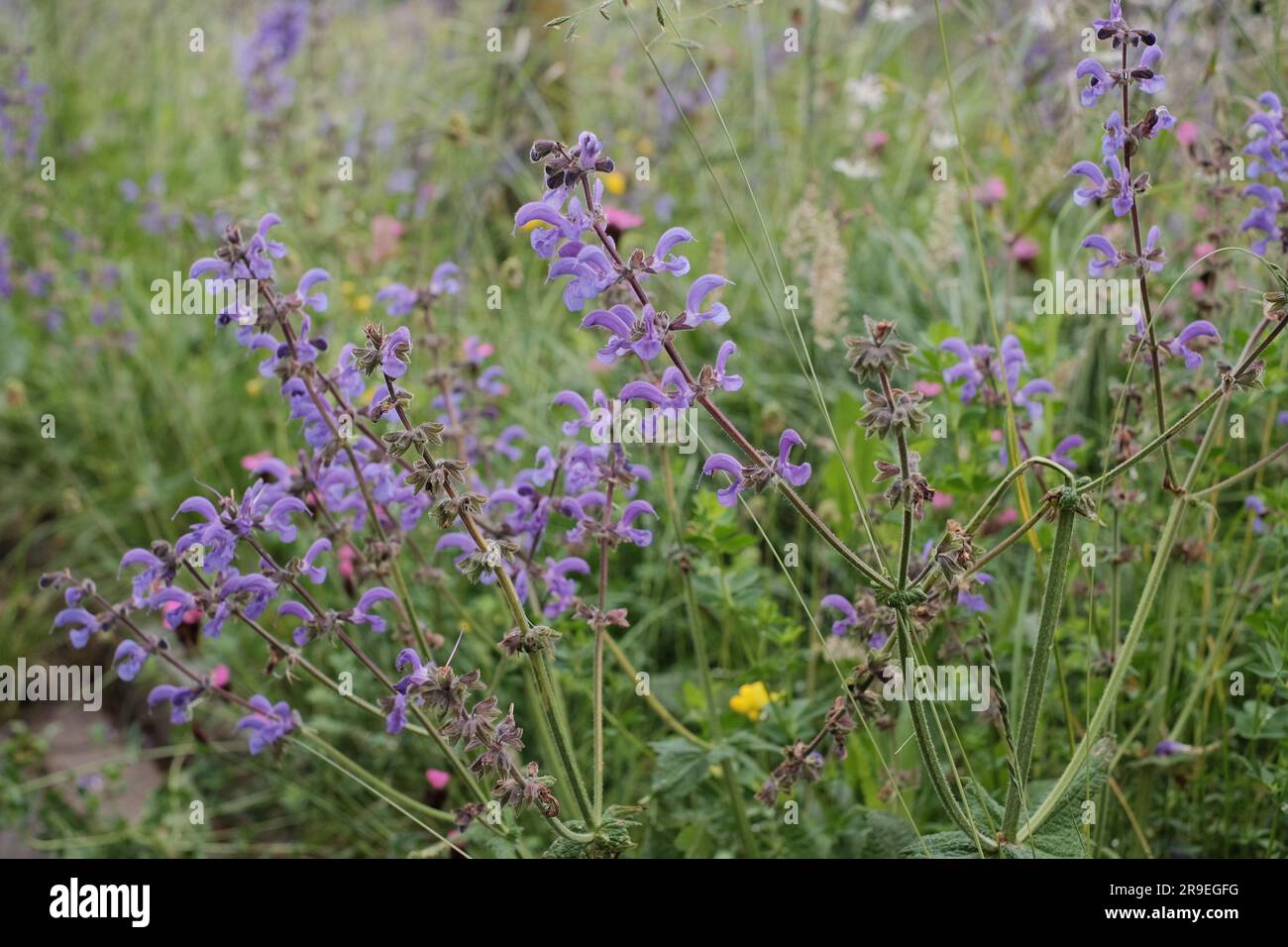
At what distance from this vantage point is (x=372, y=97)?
4.96 metres

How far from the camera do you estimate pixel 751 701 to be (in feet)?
7.40

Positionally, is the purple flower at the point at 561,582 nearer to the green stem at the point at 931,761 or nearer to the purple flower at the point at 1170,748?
the green stem at the point at 931,761

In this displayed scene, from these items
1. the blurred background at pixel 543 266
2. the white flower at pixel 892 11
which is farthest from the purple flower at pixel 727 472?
the white flower at pixel 892 11

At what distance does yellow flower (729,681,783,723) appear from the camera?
224cm

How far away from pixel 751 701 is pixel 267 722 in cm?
87

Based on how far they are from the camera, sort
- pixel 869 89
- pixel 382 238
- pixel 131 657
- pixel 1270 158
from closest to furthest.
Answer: pixel 131 657 → pixel 1270 158 → pixel 869 89 → pixel 382 238

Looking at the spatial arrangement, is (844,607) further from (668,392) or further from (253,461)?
(253,461)

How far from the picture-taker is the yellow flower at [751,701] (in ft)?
7.34

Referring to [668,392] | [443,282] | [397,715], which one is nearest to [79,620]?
[397,715]

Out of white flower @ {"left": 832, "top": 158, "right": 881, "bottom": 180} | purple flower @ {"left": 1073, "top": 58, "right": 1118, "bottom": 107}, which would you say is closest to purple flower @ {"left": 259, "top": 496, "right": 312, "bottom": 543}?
purple flower @ {"left": 1073, "top": 58, "right": 1118, "bottom": 107}

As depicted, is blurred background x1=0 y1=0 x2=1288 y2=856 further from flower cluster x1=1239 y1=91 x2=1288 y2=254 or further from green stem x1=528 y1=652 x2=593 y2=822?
green stem x1=528 y1=652 x2=593 y2=822

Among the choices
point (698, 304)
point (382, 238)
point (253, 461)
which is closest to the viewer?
point (698, 304)

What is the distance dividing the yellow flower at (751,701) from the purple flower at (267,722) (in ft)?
2.60
